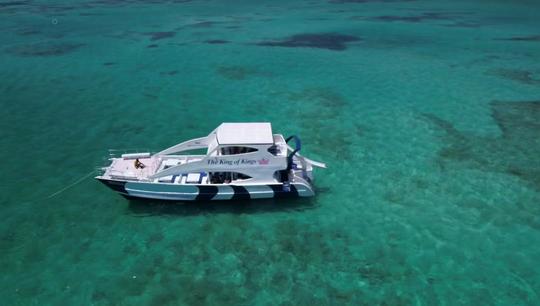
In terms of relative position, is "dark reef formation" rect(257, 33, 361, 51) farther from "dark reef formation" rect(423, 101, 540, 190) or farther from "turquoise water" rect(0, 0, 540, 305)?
"dark reef formation" rect(423, 101, 540, 190)

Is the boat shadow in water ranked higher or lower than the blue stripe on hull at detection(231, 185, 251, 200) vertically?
lower

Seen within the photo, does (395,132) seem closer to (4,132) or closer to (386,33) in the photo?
(4,132)

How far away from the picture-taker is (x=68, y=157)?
29.1 m

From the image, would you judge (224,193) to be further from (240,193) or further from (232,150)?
(232,150)

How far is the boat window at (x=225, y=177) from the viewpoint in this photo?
922 inches

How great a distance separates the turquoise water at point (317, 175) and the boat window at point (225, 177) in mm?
1536

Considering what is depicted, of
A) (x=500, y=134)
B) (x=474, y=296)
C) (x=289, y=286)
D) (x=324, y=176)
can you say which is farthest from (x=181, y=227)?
(x=500, y=134)

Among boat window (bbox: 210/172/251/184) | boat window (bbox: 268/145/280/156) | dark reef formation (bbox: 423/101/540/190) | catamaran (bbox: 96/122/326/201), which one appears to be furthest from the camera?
dark reef formation (bbox: 423/101/540/190)

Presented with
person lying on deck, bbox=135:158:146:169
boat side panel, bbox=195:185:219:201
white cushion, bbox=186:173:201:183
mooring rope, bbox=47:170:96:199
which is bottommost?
mooring rope, bbox=47:170:96:199

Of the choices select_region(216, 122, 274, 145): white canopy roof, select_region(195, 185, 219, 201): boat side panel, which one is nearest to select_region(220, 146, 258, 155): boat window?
select_region(216, 122, 274, 145): white canopy roof

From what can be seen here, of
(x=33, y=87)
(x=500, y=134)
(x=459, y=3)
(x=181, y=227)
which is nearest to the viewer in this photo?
(x=181, y=227)

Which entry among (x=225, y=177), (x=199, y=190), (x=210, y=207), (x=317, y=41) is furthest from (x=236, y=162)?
(x=317, y=41)

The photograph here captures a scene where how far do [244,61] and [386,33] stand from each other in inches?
1310

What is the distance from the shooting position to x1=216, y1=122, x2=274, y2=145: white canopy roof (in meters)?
22.8
